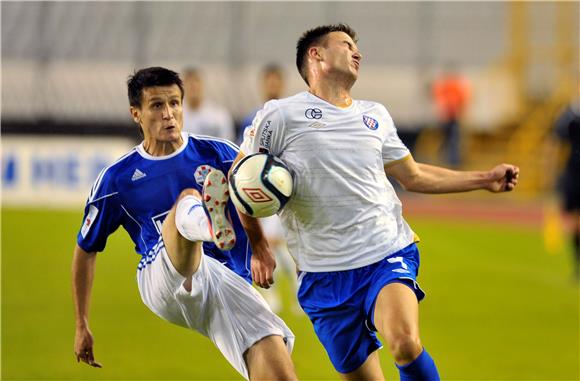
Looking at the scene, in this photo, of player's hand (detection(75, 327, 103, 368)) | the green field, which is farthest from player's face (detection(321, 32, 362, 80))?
the green field

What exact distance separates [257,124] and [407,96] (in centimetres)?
2130

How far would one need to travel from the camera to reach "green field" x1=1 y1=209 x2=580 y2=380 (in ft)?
27.8

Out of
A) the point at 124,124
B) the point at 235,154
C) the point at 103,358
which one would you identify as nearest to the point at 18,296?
the point at 103,358

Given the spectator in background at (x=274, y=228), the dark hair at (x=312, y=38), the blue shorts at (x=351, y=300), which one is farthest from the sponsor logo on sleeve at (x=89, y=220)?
the spectator in background at (x=274, y=228)

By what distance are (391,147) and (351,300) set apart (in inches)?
33.2

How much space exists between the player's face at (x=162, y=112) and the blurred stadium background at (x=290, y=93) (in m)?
3.26

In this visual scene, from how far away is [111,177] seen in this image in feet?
17.5

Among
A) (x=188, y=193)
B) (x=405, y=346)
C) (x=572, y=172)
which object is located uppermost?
(x=188, y=193)

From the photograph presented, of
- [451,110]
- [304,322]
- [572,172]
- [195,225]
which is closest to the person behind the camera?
[195,225]

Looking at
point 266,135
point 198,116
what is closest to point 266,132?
point 266,135

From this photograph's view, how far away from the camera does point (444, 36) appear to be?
26.5 metres

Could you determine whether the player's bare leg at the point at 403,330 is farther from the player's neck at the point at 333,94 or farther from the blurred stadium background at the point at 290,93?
the blurred stadium background at the point at 290,93

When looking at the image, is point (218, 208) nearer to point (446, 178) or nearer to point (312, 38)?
point (312, 38)

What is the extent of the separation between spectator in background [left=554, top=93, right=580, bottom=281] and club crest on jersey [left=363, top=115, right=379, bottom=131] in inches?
314
